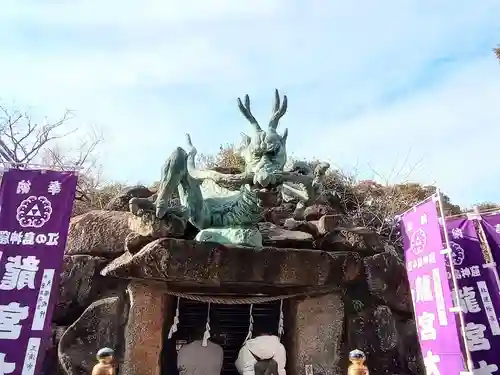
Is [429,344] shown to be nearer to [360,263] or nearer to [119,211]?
[360,263]

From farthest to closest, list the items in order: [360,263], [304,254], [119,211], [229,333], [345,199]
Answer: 1. [345,199]
2. [119,211]
3. [229,333]
4. [360,263]
5. [304,254]

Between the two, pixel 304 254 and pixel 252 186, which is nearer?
pixel 304 254

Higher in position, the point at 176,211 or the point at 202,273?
the point at 176,211

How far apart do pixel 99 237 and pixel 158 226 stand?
1.47m

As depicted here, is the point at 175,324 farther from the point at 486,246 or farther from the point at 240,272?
the point at 486,246

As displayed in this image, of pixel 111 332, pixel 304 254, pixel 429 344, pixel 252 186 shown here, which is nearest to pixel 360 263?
pixel 304 254

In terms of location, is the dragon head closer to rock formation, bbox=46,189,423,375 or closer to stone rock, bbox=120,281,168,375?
rock formation, bbox=46,189,423,375

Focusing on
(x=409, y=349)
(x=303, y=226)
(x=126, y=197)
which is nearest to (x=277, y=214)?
(x=303, y=226)

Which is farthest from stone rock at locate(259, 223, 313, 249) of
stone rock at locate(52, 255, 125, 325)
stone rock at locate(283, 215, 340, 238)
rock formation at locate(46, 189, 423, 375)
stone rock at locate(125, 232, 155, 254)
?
stone rock at locate(52, 255, 125, 325)

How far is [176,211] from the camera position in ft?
19.3

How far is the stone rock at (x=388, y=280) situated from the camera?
7.05 meters

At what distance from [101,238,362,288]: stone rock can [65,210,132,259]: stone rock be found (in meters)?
0.65

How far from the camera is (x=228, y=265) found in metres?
5.82

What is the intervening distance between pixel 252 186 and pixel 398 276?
241 cm
